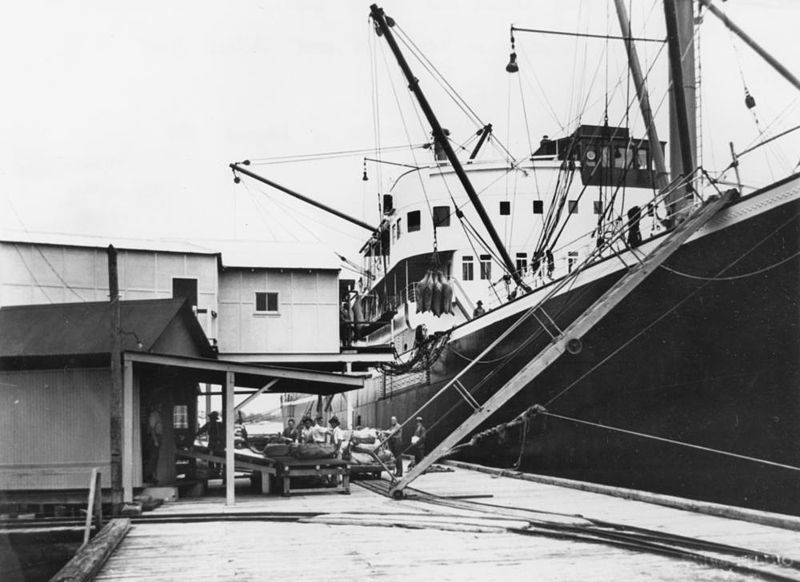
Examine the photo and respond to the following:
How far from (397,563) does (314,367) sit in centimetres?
1675

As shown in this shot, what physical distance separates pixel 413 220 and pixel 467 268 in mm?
2707

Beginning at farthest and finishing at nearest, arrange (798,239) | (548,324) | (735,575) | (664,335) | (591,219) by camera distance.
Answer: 1. (591,219)
2. (548,324)
3. (664,335)
4. (798,239)
5. (735,575)

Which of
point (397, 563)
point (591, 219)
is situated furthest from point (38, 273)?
point (397, 563)

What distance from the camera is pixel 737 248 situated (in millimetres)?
10125

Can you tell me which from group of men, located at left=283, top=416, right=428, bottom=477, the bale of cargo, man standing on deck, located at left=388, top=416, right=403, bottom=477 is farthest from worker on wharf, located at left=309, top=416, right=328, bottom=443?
the bale of cargo

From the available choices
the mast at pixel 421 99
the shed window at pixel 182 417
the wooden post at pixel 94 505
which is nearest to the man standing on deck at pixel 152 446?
the wooden post at pixel 94 505

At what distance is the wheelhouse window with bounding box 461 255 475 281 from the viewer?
83.0ft

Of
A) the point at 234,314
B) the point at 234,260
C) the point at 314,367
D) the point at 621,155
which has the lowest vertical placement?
the point at 314,367

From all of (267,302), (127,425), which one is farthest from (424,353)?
(127,425)

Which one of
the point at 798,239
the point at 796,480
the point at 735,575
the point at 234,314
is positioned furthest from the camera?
the point at 234,314

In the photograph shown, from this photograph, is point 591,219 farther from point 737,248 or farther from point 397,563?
point 397,563

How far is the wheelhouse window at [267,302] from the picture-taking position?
889 inches

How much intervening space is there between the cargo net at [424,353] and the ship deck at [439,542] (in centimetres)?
982

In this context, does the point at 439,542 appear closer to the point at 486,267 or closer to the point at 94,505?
the point at 94,505
